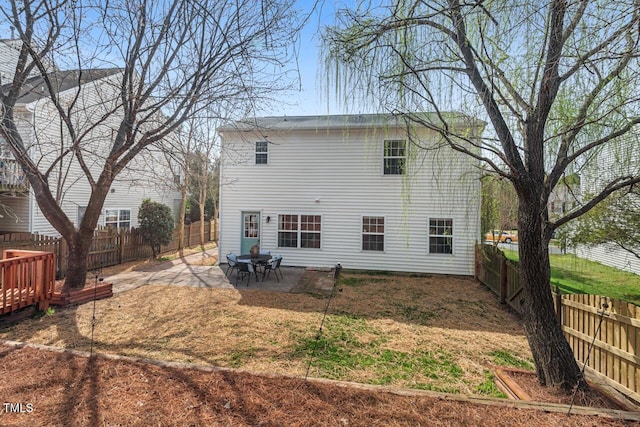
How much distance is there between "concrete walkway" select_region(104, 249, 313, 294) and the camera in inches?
325

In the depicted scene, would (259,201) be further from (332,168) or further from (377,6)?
(377,6)

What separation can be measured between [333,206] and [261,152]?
3371 mm

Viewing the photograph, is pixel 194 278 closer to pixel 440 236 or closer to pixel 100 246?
pixel 100 246

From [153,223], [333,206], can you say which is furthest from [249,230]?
[153,223]

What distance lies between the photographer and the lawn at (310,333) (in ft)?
12.4

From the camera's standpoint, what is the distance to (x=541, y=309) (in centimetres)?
311

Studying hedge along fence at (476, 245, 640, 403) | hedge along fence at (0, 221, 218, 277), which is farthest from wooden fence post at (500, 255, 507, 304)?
hedge along fence at (0, 221, 218, 277)

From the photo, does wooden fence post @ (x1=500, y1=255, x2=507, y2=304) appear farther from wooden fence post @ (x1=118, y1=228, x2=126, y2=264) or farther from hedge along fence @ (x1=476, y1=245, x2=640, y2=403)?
wooden fence post @ (x1=118, y1=228, x2=126, y2=264)

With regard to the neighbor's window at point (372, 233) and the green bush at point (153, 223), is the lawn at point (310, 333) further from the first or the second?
the green bush at point (153, 223)

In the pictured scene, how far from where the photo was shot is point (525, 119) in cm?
313

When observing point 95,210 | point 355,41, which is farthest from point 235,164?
point 355,41

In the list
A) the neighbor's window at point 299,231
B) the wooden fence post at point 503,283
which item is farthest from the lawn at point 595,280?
the neighbor's window at point 299,231

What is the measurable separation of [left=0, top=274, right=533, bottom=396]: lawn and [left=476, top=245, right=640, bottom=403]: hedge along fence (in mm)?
784

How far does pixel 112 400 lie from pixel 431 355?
3794 millimetres
